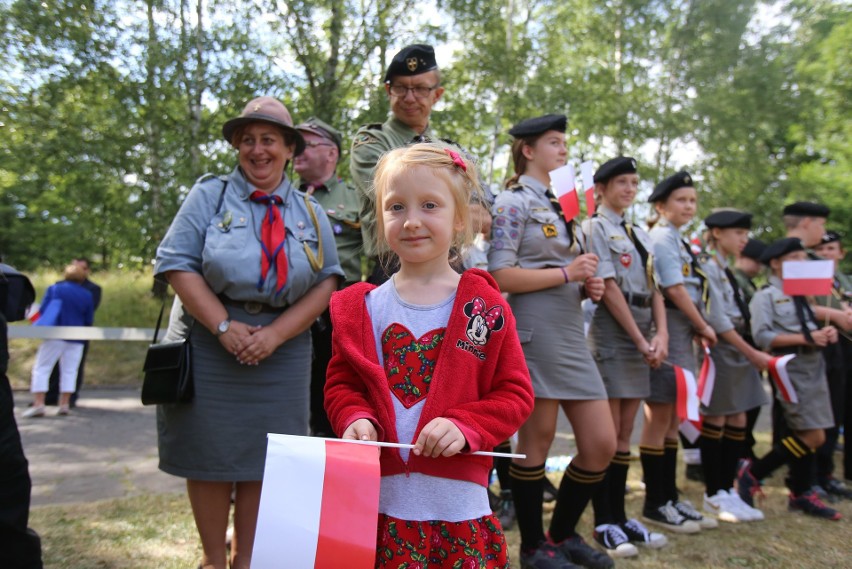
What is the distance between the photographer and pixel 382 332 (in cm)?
199

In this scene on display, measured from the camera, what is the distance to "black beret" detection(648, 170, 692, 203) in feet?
16.1

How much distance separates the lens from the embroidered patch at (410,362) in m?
1.90

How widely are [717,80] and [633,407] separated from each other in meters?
18.8

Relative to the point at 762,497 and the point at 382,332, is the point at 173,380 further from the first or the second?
the point at 762,497

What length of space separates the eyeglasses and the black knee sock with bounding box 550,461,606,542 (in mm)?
2025

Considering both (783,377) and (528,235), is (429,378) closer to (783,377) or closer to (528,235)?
(528,235)

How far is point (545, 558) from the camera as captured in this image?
3.32m

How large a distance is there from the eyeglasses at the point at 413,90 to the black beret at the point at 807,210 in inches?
162

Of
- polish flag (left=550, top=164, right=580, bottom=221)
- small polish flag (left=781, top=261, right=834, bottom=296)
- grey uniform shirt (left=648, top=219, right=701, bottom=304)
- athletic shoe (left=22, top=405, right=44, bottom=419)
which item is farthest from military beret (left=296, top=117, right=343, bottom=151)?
athletic shoe (left=22, top=405, right=44, bottom=419)

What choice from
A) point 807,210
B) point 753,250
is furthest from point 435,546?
point 753,250

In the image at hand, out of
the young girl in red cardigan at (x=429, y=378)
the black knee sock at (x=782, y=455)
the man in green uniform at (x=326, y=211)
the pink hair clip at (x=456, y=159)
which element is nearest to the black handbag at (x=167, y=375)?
the man in green uniform at (x=326, y=211)

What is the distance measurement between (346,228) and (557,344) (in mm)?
1402

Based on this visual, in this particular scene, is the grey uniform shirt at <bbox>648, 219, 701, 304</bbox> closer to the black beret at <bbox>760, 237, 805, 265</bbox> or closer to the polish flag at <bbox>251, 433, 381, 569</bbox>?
the black beret at <bbox>760, 237, 805, 265</bbox>

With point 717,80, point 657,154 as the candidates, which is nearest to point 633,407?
point 657,154
